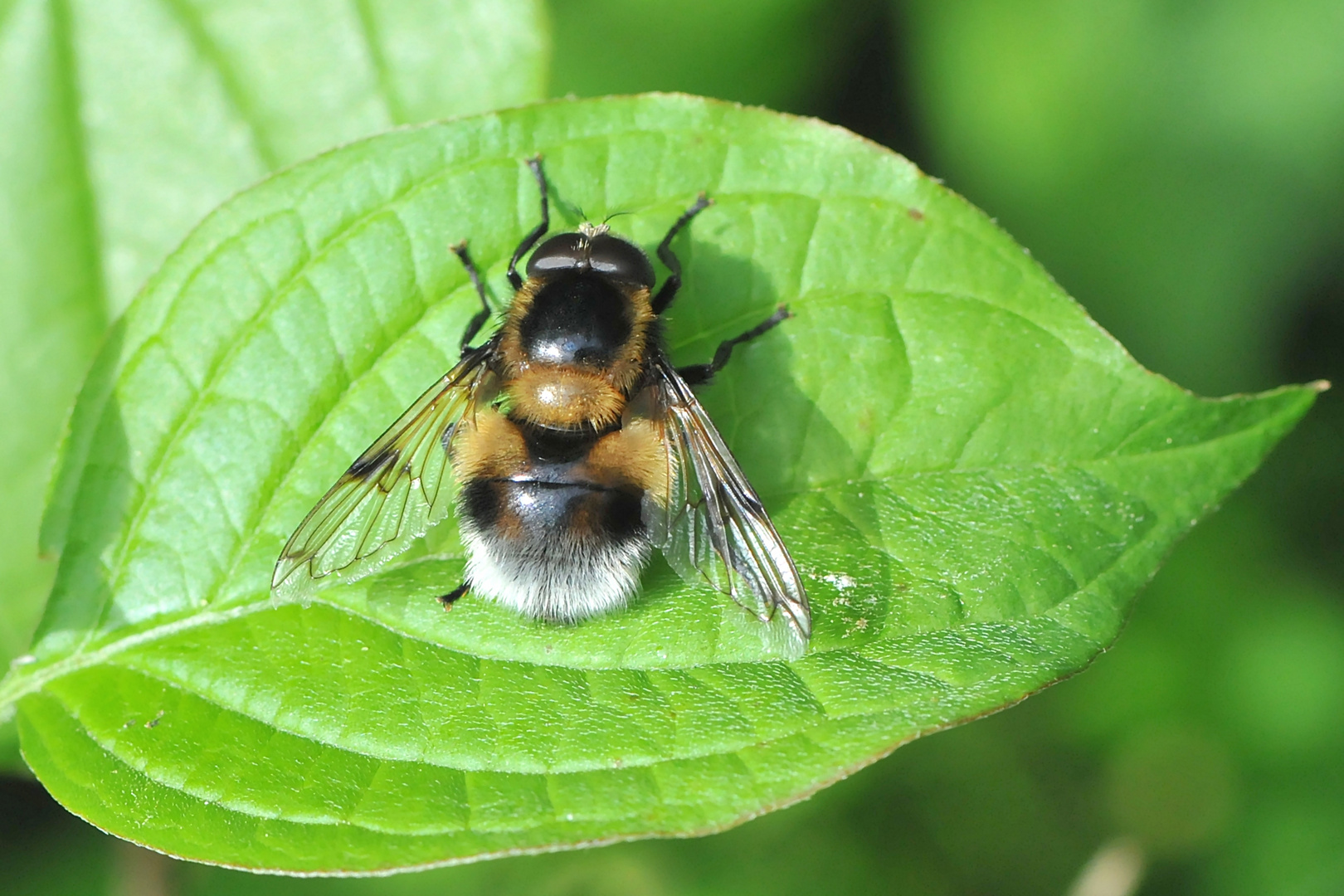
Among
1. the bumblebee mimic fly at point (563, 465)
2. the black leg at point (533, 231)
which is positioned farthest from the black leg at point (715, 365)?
the black leg at point (533, 231)

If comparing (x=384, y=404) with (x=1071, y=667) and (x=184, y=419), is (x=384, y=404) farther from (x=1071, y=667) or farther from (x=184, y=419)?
(x=1071, y=667)

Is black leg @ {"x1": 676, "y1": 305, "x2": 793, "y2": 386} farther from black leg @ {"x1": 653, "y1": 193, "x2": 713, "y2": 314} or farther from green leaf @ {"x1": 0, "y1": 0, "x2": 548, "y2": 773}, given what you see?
green leaf @ {"x1": 0, "y1": 0, "x2": 548, "y2": 773}

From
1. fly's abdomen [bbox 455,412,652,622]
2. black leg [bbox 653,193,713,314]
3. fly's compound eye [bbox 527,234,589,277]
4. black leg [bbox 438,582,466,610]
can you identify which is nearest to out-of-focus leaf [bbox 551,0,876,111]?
black leg [bbox 653,193,713,314]

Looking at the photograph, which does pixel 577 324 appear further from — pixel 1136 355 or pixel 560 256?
pixel 1136 355

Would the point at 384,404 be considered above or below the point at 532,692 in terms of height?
above

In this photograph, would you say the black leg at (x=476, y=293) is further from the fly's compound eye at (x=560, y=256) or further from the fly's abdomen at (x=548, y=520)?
the fly's abdomen at (x=548, y=520)

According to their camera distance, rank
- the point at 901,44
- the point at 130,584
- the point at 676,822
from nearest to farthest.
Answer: the point at 676,822
the point at 130,584
the point at 901,44

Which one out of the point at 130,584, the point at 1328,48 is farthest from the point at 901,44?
the point at 130,584
